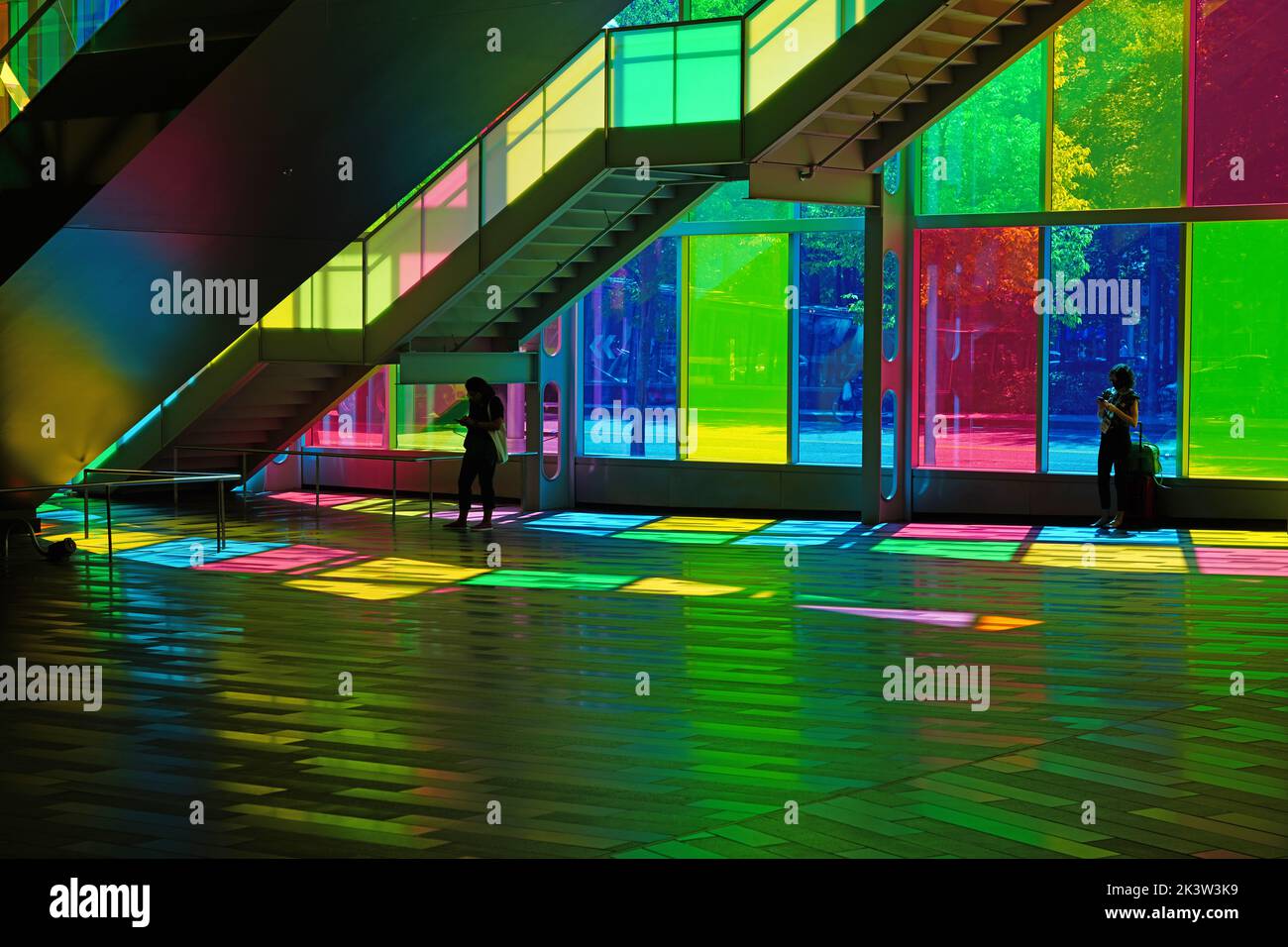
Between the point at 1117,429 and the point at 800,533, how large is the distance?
11.4ft

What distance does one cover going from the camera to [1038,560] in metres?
15.6

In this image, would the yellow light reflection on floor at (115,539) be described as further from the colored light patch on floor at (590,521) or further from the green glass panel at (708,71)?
the green glass panel at (708,71)

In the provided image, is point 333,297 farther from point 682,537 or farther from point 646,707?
point 646,707

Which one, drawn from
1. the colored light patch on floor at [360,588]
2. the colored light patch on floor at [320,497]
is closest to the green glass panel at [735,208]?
the colored light patch on floor at [320,497]

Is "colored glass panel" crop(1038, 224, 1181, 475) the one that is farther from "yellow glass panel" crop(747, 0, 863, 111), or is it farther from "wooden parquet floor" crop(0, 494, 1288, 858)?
"yellow glass panel" crop(747, 0, 863, 111)

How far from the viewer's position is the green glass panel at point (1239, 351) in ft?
60.2

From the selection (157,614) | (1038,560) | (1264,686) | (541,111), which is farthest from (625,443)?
(1264,686)

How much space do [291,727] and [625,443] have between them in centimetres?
1318

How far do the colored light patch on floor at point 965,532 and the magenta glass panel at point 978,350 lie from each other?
1106mm

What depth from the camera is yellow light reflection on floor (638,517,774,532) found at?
18.6m

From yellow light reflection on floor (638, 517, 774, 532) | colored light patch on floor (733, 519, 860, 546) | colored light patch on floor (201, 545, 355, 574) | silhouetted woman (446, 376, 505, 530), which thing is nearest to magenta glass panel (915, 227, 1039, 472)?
colored light patch on floor (733, 519, 860, 546)

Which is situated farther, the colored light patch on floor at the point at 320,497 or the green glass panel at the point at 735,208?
the colored light patch on floor at the point at 320,497
